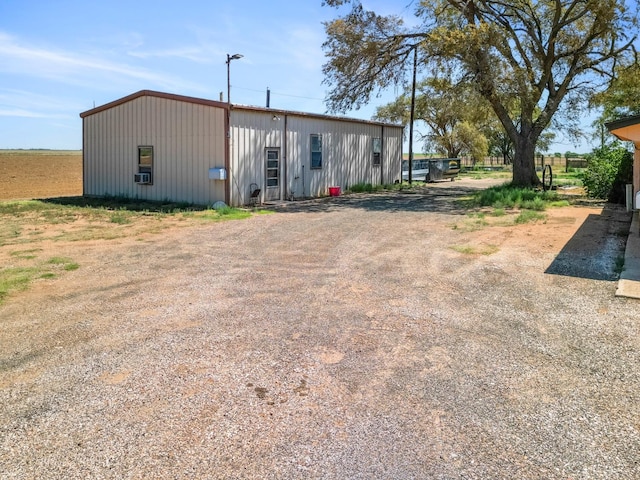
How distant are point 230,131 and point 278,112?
7.42ft

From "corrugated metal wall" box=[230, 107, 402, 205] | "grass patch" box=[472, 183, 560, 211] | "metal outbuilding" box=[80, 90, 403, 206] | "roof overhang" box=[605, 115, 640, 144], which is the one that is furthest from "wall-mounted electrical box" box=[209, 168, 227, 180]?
"roof overhang" box=[605, 115, 640, 144]

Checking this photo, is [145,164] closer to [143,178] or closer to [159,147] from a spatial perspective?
[143,178]

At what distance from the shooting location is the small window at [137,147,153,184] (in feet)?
53.4

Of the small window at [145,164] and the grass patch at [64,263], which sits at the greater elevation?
the small window at [145,164]

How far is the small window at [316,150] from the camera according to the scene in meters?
18.1

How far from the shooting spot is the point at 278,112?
16062 millimetres

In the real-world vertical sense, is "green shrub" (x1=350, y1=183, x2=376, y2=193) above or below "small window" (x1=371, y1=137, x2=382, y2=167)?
below

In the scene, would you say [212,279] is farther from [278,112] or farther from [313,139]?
[313,139]

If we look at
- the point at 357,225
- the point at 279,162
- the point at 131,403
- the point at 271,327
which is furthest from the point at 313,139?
the point at 131,403

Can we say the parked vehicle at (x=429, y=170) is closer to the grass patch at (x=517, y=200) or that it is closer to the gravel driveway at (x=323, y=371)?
the grass patch at (x=517, y=200)

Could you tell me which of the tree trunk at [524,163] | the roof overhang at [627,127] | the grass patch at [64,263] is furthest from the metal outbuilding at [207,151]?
the roof overhang at [627,127]

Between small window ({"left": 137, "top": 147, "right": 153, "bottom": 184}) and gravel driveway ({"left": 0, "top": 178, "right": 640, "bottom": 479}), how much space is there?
9.08 m

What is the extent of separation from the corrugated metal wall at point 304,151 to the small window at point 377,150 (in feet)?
0.60

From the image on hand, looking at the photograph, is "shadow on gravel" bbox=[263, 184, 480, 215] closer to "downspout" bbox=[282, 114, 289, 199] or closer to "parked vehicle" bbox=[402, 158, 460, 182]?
"downspout" bbox=[282, 114, 289, 199]
